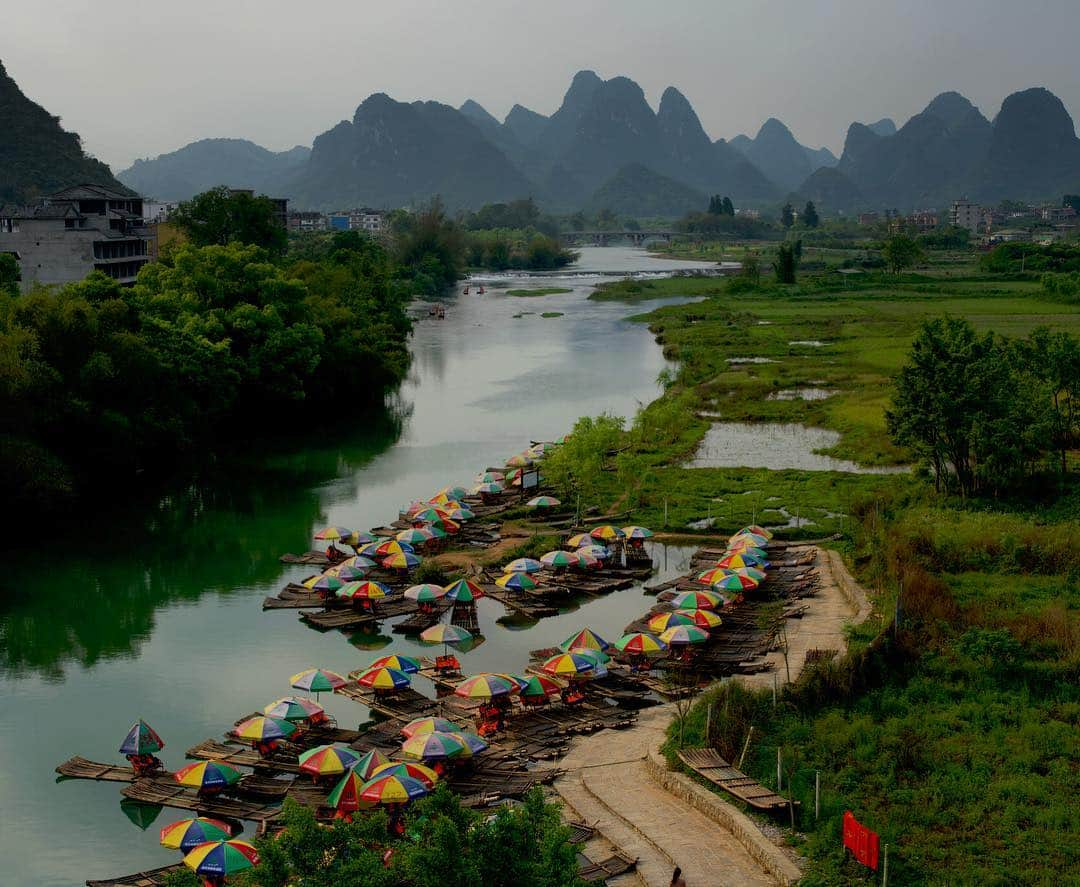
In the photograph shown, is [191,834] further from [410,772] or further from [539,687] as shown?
[539,687]

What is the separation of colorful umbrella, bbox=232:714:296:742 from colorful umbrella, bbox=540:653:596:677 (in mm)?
3649

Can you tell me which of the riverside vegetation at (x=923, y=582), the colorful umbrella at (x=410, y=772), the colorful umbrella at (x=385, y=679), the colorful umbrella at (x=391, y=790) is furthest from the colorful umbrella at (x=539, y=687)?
the colorful umbrella at (x=391, y=790)

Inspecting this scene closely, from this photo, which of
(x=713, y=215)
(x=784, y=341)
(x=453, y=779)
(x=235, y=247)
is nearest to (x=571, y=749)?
(x=453, y=779)

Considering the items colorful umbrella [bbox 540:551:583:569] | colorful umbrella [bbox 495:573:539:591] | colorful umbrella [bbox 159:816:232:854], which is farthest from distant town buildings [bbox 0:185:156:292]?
colorful umbrella [bbox 159:816:232:854]

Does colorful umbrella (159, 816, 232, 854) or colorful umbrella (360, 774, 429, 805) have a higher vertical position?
colorful umbrella (360, 774, 429, 805)

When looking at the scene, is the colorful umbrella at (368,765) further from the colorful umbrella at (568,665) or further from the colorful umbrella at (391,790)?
the colorful umbrella at (568,665)

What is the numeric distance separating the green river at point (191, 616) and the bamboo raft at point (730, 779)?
5.09 meters

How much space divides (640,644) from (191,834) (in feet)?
24.8

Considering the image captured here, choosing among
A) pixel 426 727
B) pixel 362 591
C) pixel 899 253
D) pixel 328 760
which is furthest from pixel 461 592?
pixel 899 253

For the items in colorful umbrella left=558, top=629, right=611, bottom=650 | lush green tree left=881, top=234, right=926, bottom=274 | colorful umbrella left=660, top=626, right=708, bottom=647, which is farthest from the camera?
lush green tree left=881, top=234, right=926, bottom=274

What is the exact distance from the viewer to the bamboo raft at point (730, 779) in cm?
1295

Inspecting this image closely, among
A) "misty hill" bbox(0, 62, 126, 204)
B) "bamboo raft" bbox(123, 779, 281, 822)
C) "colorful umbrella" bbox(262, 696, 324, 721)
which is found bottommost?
"bamboo raft" bbox(123, 779, 281, 822)

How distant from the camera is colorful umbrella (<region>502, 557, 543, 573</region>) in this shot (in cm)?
2211

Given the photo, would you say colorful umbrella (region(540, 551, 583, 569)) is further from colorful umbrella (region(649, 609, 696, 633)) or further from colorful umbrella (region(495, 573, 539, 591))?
colorful umbrella (region(649, 609, 696, 633))
